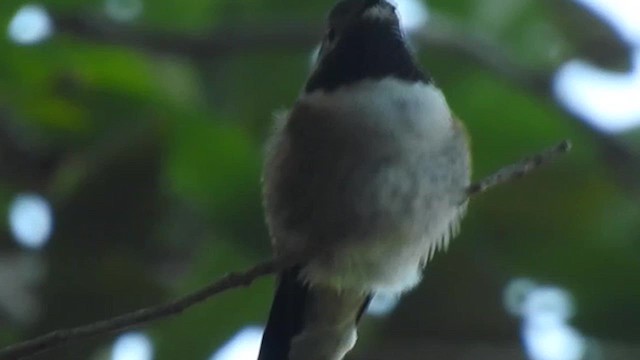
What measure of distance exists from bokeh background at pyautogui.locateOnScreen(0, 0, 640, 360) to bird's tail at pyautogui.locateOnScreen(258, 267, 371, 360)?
0.27m

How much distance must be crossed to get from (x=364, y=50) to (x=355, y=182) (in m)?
0.31

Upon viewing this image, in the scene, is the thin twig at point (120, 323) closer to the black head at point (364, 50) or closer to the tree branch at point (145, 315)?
the tree branch at point (145, 315)

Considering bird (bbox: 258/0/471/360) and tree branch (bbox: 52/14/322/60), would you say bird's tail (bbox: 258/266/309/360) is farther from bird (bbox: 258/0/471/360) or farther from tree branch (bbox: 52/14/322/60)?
tree branch (bbox: 52/14/322/60)

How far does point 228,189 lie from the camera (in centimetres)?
275

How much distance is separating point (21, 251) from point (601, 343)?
45.9 inches

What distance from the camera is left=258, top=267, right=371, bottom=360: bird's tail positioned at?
2.28 m

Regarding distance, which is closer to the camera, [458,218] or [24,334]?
[458,218]

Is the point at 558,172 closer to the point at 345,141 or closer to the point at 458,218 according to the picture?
the point at 458,218

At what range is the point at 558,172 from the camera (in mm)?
2945

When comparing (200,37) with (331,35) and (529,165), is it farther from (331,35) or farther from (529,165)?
(529,165)

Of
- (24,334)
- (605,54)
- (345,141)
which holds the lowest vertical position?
(24,334)

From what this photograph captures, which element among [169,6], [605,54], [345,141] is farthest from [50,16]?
[605,54]

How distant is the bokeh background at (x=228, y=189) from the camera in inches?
107

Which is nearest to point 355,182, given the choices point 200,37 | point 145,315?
point 145,315
